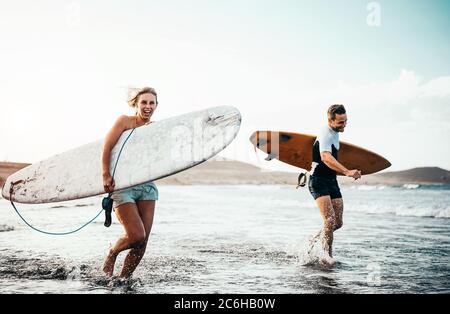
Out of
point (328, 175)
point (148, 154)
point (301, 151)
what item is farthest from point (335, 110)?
point (148, 154)

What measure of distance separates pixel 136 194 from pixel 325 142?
1.62 metres

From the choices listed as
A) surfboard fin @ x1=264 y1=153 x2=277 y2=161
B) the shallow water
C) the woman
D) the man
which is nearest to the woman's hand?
the woman

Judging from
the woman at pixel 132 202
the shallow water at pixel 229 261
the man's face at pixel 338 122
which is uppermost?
the man's face at pixel 338 122

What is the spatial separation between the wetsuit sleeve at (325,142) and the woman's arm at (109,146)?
1633 millimetres

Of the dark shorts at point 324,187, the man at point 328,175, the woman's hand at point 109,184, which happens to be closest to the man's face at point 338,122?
the man at point 328,175

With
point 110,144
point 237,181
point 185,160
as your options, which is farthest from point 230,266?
point 237,181

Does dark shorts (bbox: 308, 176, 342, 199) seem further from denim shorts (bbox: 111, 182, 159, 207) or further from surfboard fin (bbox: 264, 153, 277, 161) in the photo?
denim shorts (bbox: 111, 182, 159, 207)

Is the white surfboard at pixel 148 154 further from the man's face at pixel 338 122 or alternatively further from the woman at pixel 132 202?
the man's face at pixel 338 122

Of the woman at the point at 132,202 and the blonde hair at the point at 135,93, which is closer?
the woman at the point at 132,202

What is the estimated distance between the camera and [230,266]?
3.96 meters

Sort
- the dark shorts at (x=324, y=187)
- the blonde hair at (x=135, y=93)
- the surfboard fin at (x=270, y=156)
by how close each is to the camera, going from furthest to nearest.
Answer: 1. the surfboard fin at (x=270, y=156)
2. the dark shorts at (x=324, y=187)
3. the blonde hair at (x=135, y=93)

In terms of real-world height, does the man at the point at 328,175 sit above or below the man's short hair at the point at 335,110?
below

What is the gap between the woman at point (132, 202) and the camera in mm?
2895
